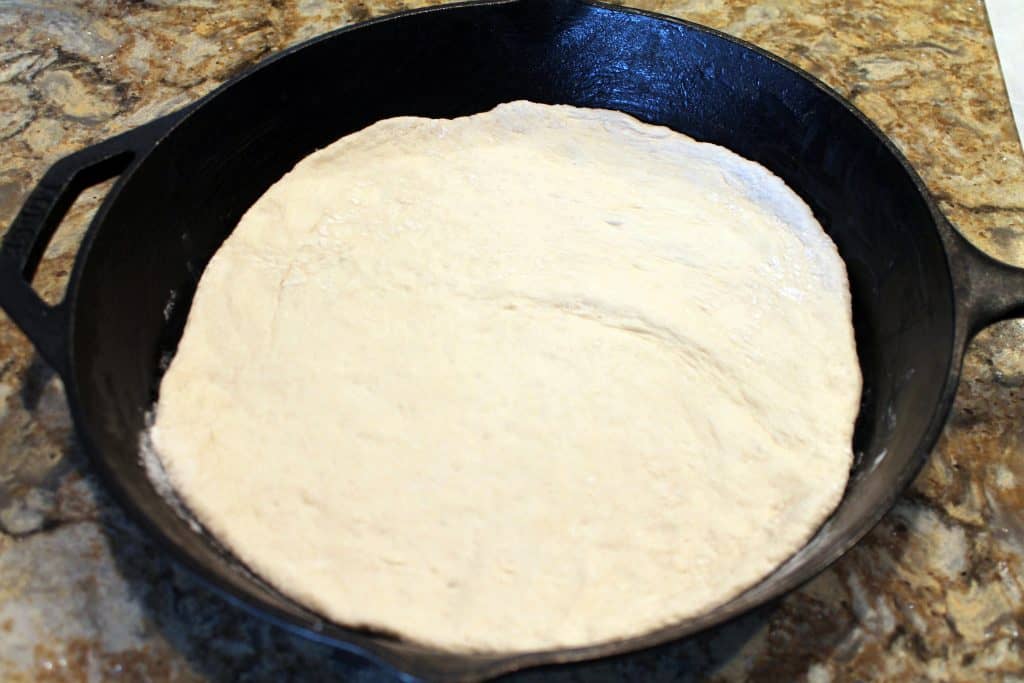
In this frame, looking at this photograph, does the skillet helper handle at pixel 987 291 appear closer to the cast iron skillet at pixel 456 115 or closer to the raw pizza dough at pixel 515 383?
the cast iron skillet at pixel 456 115

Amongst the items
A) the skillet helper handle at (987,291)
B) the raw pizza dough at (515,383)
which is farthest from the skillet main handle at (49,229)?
the skillet helper handle at (987,291)

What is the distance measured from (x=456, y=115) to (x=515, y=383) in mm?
590

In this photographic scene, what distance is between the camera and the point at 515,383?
1.03 metres

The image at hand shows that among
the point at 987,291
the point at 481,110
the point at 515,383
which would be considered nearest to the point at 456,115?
the point at 481,110

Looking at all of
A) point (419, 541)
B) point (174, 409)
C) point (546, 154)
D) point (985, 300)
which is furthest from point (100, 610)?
point (985, 300)

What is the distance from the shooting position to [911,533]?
1005 mm

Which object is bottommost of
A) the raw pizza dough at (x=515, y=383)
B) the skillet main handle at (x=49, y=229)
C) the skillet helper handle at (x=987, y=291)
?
the raw pizza dough at (x=515, y=383)

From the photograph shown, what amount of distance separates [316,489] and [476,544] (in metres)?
0.20

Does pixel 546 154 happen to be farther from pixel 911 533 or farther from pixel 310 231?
pixel 911 533

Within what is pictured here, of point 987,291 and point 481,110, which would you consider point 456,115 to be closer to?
point 481,110

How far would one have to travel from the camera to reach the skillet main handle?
2.92 feet

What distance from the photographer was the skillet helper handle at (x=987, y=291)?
0.94 m

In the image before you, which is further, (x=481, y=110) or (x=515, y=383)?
(x=481, y=110)

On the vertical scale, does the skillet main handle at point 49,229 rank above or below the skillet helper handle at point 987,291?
below
